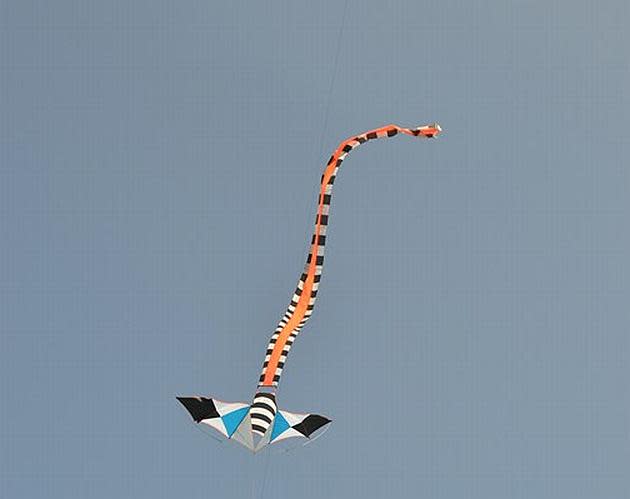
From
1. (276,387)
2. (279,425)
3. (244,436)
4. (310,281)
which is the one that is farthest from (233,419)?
(310,281)

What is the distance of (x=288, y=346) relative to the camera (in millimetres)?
6688

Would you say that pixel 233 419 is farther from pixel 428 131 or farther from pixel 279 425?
pixel 428 131

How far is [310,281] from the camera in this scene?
668 cm

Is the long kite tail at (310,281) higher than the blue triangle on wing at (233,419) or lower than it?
A: higher

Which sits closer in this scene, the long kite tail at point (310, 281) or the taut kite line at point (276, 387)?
the taut kite line at point (276, 387)

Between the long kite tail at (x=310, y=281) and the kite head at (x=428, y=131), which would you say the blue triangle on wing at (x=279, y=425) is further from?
the kite head at (x=428, y=131)

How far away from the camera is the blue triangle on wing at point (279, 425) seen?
624 cm

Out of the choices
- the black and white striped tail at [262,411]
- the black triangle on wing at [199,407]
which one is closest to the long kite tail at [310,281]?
the black and white striped tail at [262,411]

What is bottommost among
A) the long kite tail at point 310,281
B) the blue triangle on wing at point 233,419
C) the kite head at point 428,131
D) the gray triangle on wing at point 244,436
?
the gray triangle on wing at point 244,436

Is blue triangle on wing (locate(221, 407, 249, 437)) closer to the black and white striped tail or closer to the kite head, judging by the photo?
the black and white striped tail

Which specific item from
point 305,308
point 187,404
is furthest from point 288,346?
point 187,404

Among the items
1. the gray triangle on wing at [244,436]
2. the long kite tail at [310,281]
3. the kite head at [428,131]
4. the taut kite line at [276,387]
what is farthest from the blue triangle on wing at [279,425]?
the kite head at [428,131]

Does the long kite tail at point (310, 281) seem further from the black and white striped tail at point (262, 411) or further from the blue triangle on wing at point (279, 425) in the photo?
the blue triangle on wing at point (279, 425)

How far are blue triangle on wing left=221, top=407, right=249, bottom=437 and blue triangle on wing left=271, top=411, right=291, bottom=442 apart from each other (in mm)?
174
